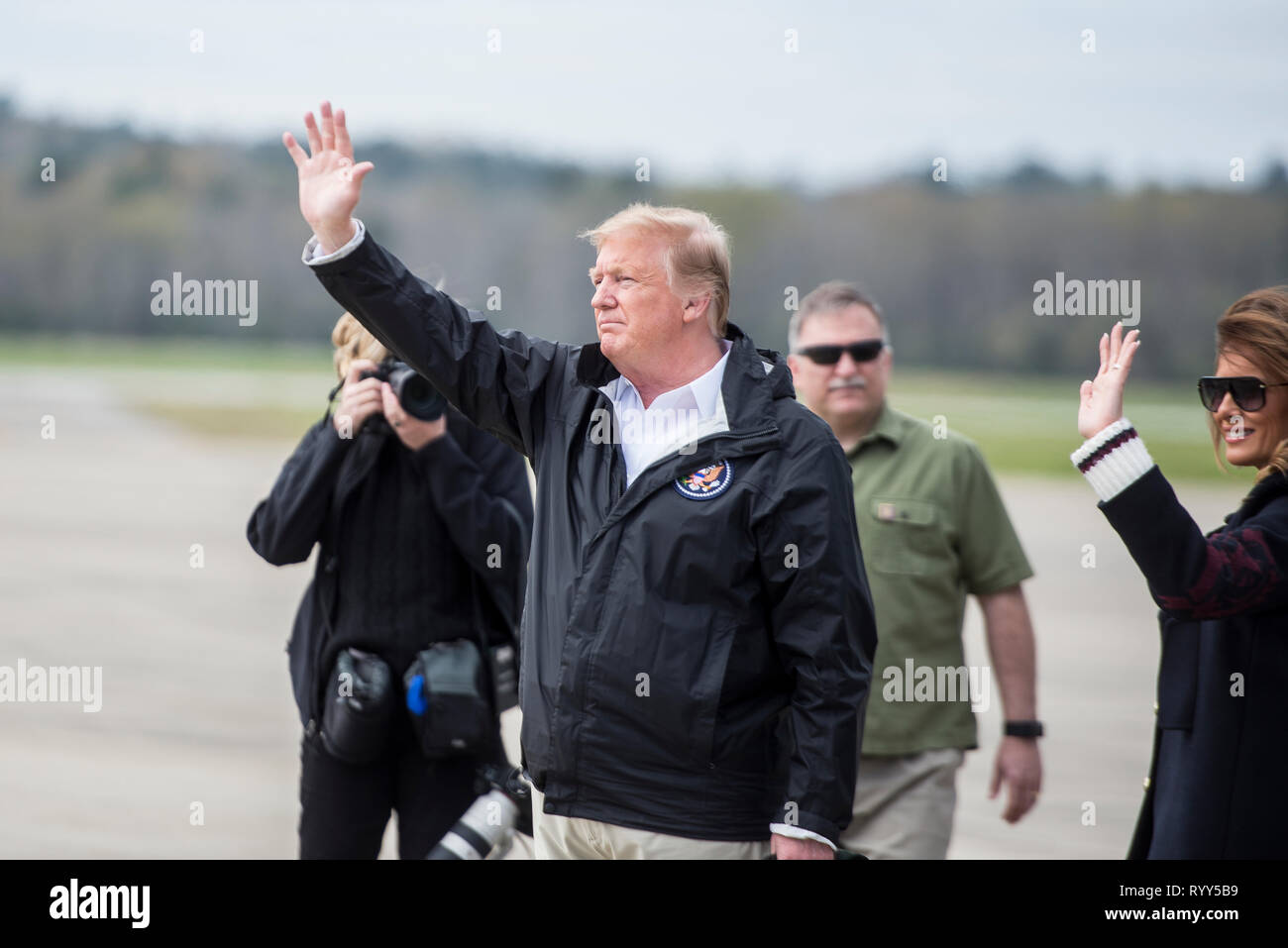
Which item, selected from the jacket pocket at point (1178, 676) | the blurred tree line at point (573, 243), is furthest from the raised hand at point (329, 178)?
the blurred tree line at point (573, 243)

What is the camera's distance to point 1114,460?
263 cm

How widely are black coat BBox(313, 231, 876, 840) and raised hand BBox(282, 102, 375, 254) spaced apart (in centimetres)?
7

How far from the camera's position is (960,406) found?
126ft

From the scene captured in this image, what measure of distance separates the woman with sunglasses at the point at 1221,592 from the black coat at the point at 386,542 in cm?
165

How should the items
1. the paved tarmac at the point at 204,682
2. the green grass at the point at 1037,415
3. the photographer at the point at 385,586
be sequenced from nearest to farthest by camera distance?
the photographer at the point at 385,586 < the paved tarmac at the point at 204,682 < the green grass at the point at 1037,415

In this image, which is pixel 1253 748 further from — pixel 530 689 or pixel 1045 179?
pixel 1045 179

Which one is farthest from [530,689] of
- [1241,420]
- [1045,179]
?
[1045,179]

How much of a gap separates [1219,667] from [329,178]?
2089mm

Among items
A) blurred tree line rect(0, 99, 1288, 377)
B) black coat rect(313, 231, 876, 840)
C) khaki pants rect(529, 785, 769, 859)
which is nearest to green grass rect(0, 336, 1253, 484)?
blurred tree line rect(0, 99, 1288, 377)

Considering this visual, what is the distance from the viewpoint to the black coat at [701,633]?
2615 mm

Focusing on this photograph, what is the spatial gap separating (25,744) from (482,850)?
15.6 ft

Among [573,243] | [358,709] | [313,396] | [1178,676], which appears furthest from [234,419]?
[1178,676]

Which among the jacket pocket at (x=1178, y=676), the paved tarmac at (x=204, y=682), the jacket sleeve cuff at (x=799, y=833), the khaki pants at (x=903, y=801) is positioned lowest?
the paved tarmac at (x=204, y=682)

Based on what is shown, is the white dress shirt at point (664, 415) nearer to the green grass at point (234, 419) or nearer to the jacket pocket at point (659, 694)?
the jacket pocket at point (659, 694)
